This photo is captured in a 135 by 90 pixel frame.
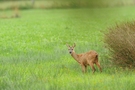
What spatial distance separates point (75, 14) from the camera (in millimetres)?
1484

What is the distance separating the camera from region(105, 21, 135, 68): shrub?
766 cm

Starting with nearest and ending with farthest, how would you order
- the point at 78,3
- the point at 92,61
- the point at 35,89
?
the point at 78,3
the point at 35,89
the point at 92,61

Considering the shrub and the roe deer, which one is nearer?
the roe deer

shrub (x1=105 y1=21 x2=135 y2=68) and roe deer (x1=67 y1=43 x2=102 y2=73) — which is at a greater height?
shrub (x1=105 y1=21 x2=135 y2=68)

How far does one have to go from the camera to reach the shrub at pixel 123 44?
7.66m

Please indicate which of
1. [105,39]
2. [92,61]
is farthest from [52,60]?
[92,61]

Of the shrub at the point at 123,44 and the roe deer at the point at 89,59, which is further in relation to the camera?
the shrub at the point at 123,44

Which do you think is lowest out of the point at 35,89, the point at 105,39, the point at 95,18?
the point at 35,89

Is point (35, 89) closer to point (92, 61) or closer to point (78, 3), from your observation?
point (92, 61)

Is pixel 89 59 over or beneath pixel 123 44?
beneath

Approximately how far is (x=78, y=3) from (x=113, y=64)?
6.96m

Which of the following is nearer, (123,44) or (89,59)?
(89,59)

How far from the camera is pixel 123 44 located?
7.83 metres

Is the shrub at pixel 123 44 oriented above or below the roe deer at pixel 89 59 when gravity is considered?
above
